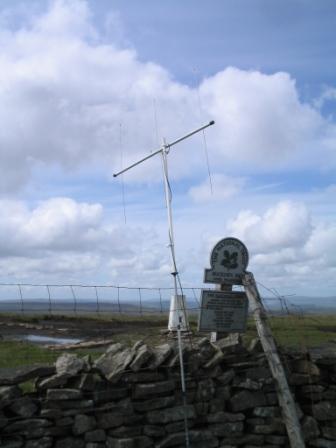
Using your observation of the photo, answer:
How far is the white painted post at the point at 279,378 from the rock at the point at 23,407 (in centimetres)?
360

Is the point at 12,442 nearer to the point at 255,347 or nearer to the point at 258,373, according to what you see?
the point at 258,373

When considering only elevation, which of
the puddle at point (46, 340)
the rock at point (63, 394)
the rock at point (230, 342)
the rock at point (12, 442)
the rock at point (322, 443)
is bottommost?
the rock at point (322, 443)

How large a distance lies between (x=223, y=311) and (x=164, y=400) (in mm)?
2090

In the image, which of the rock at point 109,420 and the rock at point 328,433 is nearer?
the rock at point 109,420

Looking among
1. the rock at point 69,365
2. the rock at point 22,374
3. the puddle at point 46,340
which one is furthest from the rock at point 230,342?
the puddle at point 46,340

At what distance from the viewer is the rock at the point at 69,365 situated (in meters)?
7.73

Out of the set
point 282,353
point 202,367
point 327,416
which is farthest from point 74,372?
point 327,416

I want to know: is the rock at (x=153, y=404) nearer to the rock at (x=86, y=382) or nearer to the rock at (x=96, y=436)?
the rock at (x=96, y=436)

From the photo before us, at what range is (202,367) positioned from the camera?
8.55 metres

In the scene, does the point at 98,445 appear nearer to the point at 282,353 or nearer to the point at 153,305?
the point at 282,353

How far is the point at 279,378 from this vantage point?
8648mm

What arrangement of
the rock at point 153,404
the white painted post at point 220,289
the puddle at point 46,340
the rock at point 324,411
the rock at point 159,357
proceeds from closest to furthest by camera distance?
the rock at point 153,404 < the rock at point 159,357 < the rock at point 324,411 < the white painted post at point 220,289 < the puddle at point 46,340

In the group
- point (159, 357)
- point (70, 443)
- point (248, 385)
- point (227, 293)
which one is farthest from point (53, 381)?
point (227, 293)

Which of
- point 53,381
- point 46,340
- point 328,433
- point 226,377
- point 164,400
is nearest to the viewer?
point 53,381
